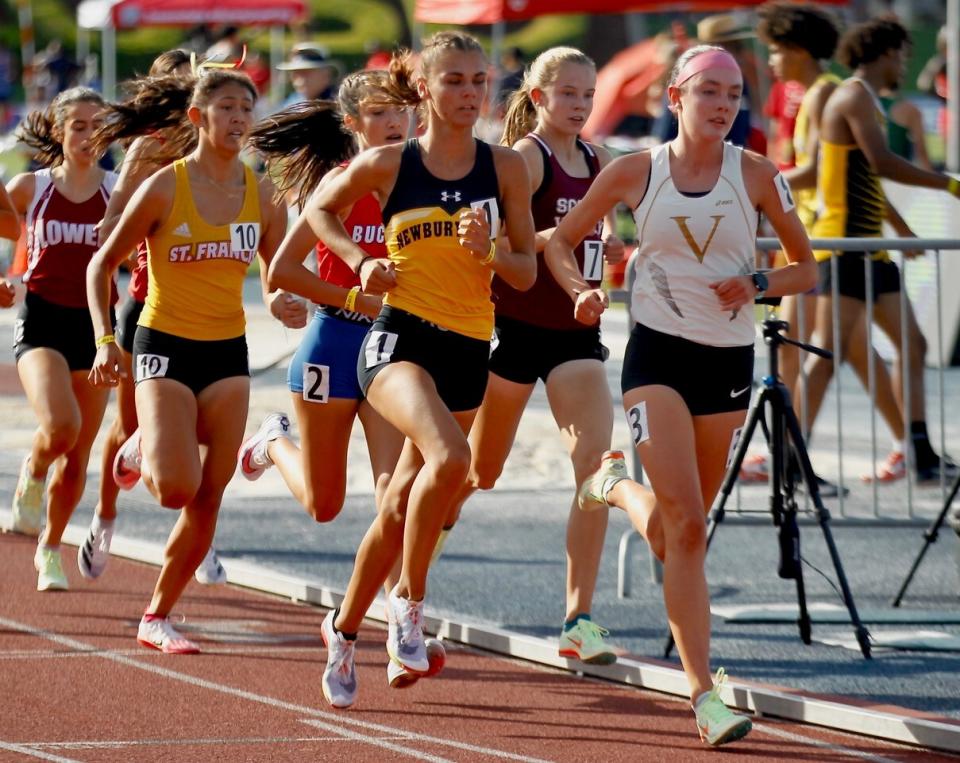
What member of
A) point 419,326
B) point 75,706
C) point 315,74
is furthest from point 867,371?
point 315,74

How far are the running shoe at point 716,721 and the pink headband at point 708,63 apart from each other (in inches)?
76.5

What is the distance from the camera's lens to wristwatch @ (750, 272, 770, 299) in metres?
5.98

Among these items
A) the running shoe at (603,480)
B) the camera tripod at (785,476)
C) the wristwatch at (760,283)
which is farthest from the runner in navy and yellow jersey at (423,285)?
the camera tripod at (785,476)

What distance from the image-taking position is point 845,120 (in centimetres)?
1004

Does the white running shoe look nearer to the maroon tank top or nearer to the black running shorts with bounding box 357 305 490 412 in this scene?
the maroon tank top

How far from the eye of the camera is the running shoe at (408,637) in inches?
240

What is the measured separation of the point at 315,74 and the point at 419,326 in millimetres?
8386

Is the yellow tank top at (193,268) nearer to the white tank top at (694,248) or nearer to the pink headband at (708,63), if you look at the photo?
the white tank top at (694,248)

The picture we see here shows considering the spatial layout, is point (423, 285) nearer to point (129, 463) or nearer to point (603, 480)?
point (603, 480)

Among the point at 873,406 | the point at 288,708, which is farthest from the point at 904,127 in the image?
the point at 288,708

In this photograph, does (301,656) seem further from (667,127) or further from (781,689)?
(667,127)

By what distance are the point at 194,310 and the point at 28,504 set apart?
2564mm

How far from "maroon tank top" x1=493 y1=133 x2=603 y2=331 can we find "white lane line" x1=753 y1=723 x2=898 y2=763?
5.79 ft

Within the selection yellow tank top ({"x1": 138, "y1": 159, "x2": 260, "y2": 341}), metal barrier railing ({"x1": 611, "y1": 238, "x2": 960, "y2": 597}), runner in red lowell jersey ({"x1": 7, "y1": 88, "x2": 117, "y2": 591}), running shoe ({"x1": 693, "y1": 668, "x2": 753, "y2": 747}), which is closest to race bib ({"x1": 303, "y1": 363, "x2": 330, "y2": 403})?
yellow tank top ({"x1": 138, "y1": 159, "x2": 260, "y2": 341})
